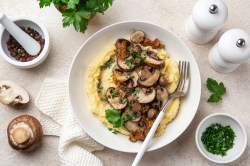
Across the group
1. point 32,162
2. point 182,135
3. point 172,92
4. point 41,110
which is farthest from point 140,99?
point 32,162

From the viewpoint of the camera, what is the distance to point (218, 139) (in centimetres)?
373

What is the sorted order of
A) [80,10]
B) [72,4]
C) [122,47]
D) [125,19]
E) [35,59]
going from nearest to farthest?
[72,4]
[80,10]
[122,47]
[35,59]
[125,19]

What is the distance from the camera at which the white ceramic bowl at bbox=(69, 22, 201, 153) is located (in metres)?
3.61

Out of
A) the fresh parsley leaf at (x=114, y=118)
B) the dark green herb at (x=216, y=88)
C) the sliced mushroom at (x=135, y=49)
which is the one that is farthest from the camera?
the dark green herb at (x=216, y=88)

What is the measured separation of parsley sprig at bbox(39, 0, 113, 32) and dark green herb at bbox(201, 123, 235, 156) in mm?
1381

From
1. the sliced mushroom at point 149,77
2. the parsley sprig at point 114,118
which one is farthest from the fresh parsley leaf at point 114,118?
the sliced mushroom at point 149,77

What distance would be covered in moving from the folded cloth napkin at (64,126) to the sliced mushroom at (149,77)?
2.21 ft

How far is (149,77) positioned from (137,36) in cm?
39

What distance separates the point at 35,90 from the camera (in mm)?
3881

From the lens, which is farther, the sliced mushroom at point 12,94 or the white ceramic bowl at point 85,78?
the sliced mushroom at point 12,94

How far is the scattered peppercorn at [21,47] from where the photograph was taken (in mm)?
3799

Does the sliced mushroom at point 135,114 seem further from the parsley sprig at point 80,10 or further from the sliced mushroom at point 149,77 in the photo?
the parsley sprig at point 80,10

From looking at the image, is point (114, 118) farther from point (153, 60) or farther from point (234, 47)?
point (234, 47)

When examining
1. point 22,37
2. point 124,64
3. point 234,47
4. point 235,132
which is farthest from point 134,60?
point 235,132
